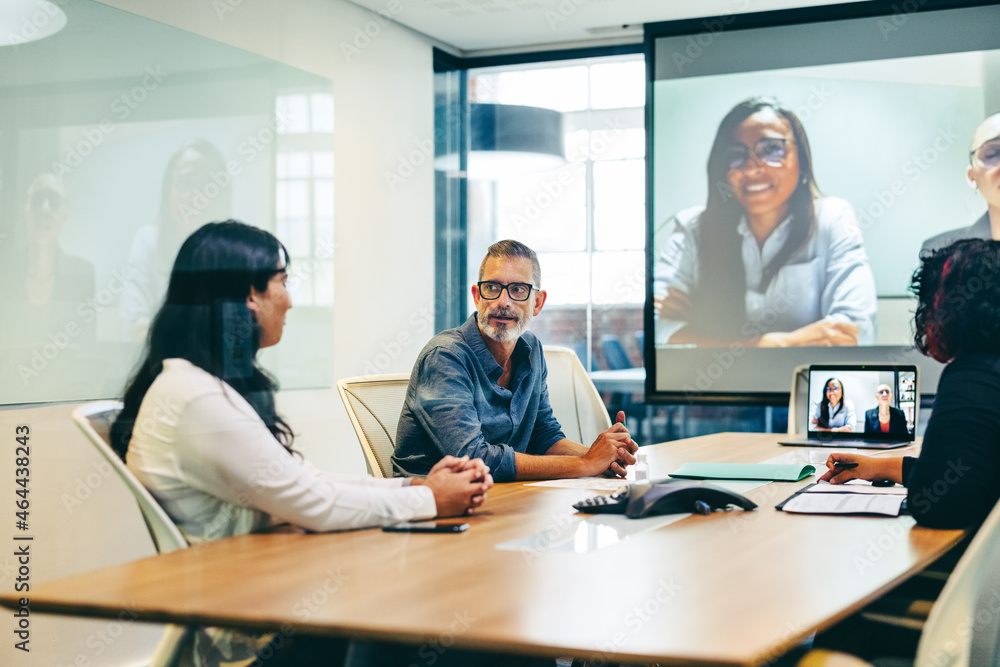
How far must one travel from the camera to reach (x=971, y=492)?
5.82ft

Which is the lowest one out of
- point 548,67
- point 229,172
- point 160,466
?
point 160,466

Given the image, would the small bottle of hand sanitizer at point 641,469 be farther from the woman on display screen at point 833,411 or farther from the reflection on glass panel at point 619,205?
the reflection on glass panel at point 619,205

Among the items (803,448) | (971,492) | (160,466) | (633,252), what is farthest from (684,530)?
(633,252)

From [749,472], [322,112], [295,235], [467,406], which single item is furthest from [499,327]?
[322,112]

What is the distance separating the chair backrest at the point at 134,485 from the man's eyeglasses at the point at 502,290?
1.20 meters

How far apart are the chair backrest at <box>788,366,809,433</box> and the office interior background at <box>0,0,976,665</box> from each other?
0.90 m

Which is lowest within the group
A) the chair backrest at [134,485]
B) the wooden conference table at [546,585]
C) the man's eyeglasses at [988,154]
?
the wooden conference table at [546,585]

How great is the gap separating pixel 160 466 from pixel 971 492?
158 cm

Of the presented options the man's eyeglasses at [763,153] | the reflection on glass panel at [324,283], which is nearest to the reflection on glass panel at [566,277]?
the man's eyeglasses at [763,153]

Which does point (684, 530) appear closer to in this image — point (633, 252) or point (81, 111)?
point (81, 111)

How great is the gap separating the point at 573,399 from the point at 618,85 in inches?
106

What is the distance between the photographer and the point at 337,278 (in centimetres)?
478

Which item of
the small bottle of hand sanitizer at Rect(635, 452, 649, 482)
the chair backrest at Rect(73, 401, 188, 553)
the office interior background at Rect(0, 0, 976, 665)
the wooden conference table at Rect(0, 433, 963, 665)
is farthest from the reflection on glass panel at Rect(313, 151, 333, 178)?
the wooden conference table at Rect(0, 433, 963, 665)

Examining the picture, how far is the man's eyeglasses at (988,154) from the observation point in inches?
190
